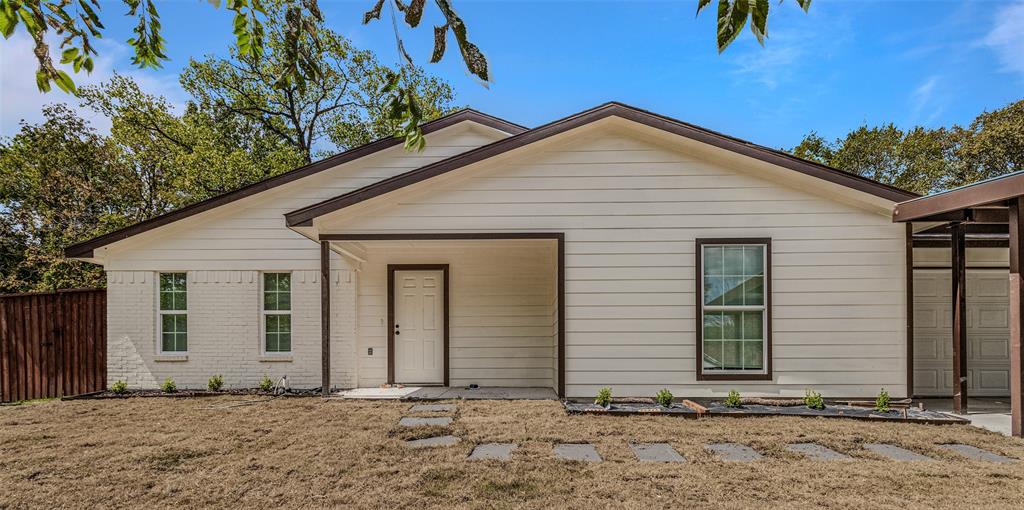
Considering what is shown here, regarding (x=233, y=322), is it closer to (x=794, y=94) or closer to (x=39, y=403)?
(x=39, y=403)

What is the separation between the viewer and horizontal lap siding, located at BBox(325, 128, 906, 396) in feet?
23.7

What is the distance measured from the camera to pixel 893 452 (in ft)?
17.0

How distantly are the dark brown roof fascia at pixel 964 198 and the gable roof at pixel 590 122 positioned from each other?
299 millimetres

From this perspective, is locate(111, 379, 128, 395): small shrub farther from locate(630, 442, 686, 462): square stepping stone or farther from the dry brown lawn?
locate(630, 442, 686, 462): square stepping stone

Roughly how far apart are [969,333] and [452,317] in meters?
7.97

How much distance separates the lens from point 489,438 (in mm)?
5641

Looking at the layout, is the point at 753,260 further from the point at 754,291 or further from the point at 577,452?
the point at 577,452

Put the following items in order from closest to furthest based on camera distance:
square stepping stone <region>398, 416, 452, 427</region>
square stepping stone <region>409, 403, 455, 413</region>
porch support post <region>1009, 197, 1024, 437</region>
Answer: porch support post <region>1009, 197, 1024, 437</region>, square stepping stone <region>398, 416, 452, 427</region>, square stepping stone <region>409, 403, 455, 413</region>

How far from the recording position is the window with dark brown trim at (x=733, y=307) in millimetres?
7293

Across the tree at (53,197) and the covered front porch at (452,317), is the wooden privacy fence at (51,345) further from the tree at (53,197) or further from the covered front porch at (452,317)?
the tree at (53,197)

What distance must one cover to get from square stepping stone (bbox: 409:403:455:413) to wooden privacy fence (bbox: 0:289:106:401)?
5956 mm

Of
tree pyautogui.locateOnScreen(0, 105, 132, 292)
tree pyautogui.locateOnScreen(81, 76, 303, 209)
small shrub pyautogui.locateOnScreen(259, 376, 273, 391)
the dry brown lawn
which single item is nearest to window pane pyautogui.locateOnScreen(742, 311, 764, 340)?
the dry brown lawn

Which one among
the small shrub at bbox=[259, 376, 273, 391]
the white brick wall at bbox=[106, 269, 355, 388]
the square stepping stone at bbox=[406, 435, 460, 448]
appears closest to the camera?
the square stepping stone at bbox=[406, 435, 460, 448]

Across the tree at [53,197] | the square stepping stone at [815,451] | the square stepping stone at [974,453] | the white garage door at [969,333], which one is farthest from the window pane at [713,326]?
the tree at [53,197]
